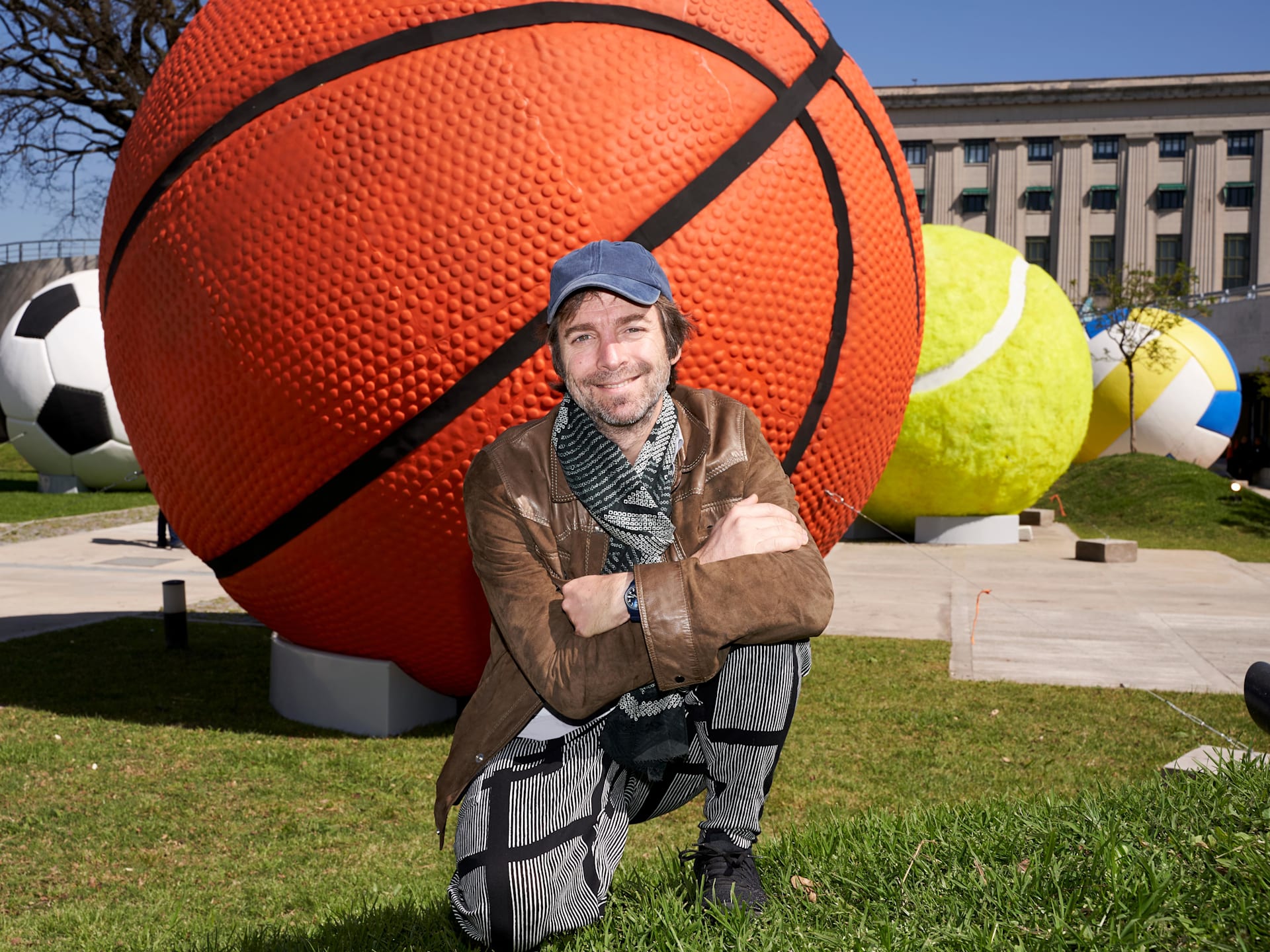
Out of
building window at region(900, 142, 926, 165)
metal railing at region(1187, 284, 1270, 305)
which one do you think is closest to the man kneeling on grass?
metal railing at region(1187, 284, 1270, 305)

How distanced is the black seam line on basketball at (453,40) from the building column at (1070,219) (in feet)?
167

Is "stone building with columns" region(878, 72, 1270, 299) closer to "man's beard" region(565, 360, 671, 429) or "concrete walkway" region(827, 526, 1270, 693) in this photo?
"concrete walkway" region(827, 526, 1270, 693)

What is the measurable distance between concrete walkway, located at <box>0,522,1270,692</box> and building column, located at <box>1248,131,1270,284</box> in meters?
45.0

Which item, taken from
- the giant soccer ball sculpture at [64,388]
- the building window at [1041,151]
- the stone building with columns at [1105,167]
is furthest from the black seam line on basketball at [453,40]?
the building window at [1041,151]

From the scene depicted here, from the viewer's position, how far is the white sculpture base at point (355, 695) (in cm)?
446

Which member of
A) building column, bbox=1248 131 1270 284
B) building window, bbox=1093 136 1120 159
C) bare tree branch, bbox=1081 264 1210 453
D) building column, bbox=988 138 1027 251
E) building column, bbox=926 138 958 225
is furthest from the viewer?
building column, bbox=926 138 958 225

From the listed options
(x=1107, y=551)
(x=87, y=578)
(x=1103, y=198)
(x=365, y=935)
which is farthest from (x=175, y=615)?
(x=1103, y=198)

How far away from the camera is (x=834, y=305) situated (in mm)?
3926

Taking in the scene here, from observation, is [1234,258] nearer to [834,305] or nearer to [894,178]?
[894,178]

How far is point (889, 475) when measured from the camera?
11.8 meters

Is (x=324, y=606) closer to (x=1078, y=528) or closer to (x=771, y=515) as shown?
(x=771, y=515)

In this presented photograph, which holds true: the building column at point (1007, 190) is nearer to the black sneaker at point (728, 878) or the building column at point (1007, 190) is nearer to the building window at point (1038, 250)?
the building window at point (1038, 250)

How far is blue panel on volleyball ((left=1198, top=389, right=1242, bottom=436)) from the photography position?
826 inches

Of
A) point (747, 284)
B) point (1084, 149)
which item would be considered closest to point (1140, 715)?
point (747, 284)
